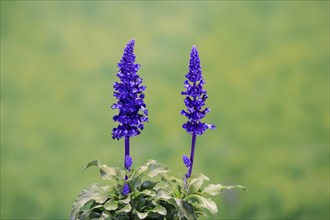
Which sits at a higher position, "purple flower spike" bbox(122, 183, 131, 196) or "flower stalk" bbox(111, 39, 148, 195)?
"flower stalk" bbox(111, 39, 148, 195)

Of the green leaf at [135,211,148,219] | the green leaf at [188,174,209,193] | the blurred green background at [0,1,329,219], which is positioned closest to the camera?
the green leaf at [135,211,148,219]

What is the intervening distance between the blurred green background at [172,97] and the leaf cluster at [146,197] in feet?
2.44

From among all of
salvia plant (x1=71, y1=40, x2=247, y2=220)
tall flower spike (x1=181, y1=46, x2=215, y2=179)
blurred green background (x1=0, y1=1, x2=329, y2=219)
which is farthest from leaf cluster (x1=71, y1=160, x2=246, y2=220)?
blurred green background (x1=0, y1=1, x2=329, y2=219)

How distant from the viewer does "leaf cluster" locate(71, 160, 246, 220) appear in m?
2.02

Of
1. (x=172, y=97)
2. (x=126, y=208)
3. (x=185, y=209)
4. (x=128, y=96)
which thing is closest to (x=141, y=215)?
(x=126, y=208)

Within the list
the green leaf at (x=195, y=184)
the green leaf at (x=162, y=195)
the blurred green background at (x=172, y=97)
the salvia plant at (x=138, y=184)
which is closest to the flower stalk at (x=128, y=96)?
the salvia plant at (x=138, y=184)

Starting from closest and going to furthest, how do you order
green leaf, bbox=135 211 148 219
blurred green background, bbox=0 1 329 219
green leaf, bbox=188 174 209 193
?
1. green leaf, bbox=135 211 148 219
2. green leaf, bbox=188 174 209 193
3. blurred green background, bbox=0 1 329 219

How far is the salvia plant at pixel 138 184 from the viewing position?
2018 millimetres

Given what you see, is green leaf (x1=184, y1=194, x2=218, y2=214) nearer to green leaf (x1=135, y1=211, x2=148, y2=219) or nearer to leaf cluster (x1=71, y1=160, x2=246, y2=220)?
Result: leaf cluster (x1=71, y1=160, x2=246, y2=220)

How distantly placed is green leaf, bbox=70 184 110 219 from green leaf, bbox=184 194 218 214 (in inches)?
11.2

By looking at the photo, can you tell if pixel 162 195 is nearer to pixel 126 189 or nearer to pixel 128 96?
pixel 126 189

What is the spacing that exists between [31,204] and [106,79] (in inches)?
27.6

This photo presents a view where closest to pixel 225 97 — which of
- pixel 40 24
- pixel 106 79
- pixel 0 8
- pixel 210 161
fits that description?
pixel 210 161

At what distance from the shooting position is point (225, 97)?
116 inches
